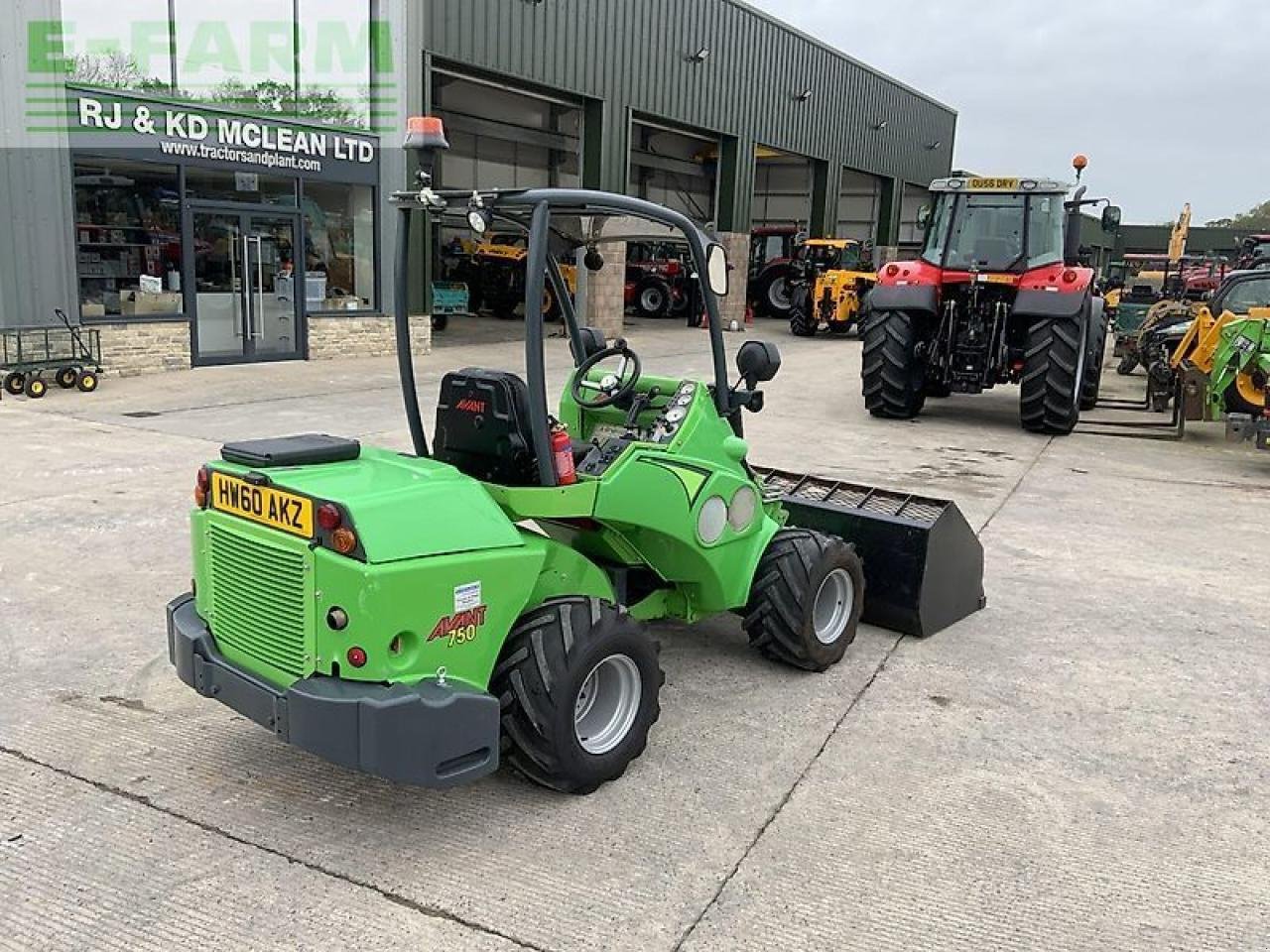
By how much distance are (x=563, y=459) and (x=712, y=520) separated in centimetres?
71

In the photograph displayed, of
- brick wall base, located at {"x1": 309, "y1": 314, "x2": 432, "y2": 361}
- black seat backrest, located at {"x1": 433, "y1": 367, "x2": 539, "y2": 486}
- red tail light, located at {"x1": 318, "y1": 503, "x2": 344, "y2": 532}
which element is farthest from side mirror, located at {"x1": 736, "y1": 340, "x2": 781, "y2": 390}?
brick wall base, located at {"x1": 309, "y1": 314, "x2": 432, "y2": 361}

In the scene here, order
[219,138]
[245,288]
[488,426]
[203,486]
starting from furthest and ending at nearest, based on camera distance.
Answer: [245,288] → [219,138] → [488,426] → [203,486]

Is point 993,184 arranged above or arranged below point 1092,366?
above

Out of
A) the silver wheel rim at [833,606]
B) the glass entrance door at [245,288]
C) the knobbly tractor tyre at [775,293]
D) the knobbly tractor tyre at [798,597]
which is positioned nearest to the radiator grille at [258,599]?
the knobbly tractor tyre at [798,597]

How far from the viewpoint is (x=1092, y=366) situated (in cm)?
1252

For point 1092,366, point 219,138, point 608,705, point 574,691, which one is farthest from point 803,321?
point 574,691

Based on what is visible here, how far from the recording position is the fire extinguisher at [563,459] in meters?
3.54

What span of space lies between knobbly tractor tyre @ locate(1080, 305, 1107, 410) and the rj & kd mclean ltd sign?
1015cm

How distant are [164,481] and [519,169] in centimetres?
2137

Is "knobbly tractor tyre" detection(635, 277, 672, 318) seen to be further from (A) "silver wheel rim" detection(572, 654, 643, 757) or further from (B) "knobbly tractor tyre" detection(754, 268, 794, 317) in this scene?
Answer: (A) "silver wheel rim" detection(572, 654, 643, 757)

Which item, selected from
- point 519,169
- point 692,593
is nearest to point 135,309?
point 692,593

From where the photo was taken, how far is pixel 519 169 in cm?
2730

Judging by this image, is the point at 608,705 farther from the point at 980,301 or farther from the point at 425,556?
the point at 980,301

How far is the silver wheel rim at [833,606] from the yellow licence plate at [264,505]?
2.34 meters
